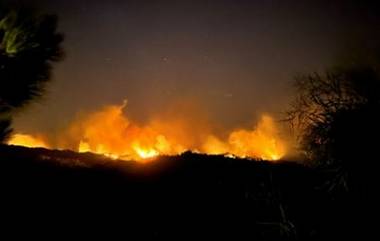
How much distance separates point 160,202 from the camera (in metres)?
11.8

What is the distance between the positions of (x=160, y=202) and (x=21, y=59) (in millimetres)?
8091

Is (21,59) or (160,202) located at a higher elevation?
(21,59)

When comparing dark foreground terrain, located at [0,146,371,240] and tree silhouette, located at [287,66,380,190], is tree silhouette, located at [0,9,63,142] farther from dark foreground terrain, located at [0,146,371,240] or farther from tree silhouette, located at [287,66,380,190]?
tree silhouette, located at [287,66,380,190]

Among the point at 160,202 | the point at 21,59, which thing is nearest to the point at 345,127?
the point at 160,202

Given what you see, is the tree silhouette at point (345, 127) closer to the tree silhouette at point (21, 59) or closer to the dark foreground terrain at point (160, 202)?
the dark foreground terrain at point (160, 202)

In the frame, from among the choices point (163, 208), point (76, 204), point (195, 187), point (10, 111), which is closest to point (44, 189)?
point (76, 204)

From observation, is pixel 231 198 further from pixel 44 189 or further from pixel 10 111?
pixel 10 111

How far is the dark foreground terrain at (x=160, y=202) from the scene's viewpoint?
9586 millimetres

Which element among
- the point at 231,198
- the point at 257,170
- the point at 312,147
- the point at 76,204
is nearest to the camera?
the point at 76,204

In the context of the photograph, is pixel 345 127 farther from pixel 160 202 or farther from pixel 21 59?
pixel 21 59

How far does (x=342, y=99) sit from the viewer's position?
1144cm

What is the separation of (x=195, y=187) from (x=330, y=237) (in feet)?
15.2

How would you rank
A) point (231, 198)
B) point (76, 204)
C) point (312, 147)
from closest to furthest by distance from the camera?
point (76, 204) → point (312, 147) → point (231, 198)

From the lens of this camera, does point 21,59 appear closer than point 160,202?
No
